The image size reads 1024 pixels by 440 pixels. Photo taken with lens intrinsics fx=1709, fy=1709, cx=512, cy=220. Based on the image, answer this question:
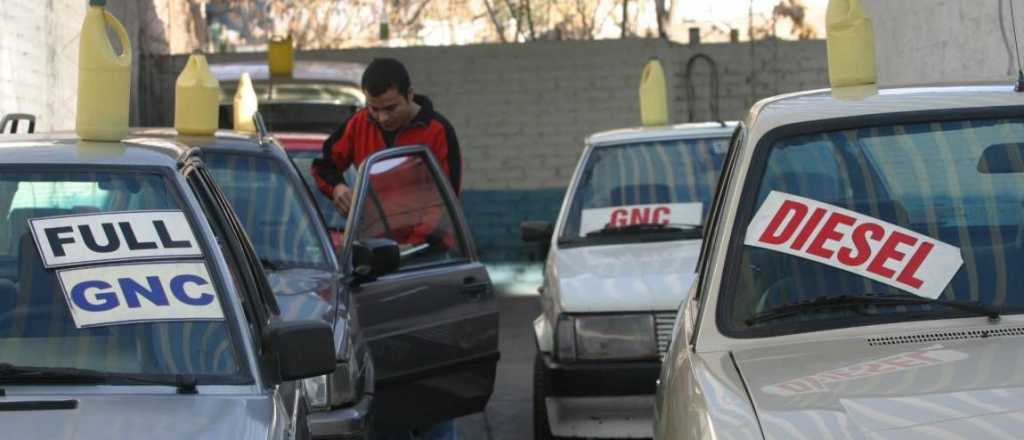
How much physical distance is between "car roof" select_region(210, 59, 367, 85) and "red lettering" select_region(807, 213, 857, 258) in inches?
339

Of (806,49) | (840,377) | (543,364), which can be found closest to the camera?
(840,377)

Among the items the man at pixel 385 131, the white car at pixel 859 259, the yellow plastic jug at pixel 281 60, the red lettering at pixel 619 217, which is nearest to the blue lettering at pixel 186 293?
the white car at pixel 859 259

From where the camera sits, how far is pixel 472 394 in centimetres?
705

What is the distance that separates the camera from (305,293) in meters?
5.99

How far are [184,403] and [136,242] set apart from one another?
0.49m

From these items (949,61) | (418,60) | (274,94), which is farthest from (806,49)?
(949,61)

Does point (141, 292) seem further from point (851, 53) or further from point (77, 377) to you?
point (851, 53)

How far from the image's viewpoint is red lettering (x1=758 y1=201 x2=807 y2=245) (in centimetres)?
423

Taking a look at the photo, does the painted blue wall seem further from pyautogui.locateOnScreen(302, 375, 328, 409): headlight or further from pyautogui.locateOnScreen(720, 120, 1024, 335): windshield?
pyautogui.locateOnScreen(720, 120, 1024, 335): windshield

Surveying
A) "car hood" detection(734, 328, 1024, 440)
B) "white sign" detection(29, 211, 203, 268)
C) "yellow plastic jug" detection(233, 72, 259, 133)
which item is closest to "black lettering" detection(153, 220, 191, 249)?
"white sign" detection(29, 211, 203, 268)

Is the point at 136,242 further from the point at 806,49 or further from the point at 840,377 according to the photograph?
the point at 806,49

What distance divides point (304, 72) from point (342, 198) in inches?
202

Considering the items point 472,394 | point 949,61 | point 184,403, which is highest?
point 949,61

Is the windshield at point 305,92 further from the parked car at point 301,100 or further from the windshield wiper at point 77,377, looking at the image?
the windshield wiper at point 77,377
